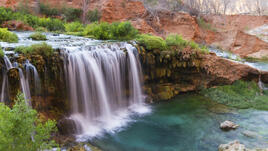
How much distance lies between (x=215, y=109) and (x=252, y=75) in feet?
14.0

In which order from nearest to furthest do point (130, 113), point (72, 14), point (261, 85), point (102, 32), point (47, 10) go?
point (130, 113) < point (261, 85) < point (102, 32) < point (47, 10) < point (72, 14)

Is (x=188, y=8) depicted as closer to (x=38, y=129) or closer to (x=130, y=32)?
(x=130, y=32)

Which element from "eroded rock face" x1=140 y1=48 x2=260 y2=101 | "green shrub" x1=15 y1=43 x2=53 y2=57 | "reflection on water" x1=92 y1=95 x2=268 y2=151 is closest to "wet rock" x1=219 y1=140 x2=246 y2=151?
"reflection on water" x1=92 y1=95 x2=268 y2=151

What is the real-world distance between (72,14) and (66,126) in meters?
19.7

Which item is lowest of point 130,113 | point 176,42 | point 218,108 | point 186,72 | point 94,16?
→ point 218,108

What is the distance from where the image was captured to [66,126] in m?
7.62

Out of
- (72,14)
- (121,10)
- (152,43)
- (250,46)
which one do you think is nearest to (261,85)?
(152,43)

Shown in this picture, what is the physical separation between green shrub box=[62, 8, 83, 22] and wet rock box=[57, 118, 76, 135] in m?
18.7

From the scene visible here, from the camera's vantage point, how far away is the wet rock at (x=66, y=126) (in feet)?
24.6

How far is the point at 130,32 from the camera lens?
1408 cm

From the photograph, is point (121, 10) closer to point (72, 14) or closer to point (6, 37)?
point (72, 14)

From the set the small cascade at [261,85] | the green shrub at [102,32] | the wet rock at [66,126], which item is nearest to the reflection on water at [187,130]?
the wet rock at [66,126]

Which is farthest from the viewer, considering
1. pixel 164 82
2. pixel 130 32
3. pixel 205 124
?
pixel 130 32

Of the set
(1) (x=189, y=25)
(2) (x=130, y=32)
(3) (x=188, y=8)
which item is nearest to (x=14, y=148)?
(2) (x=130, y=32)
